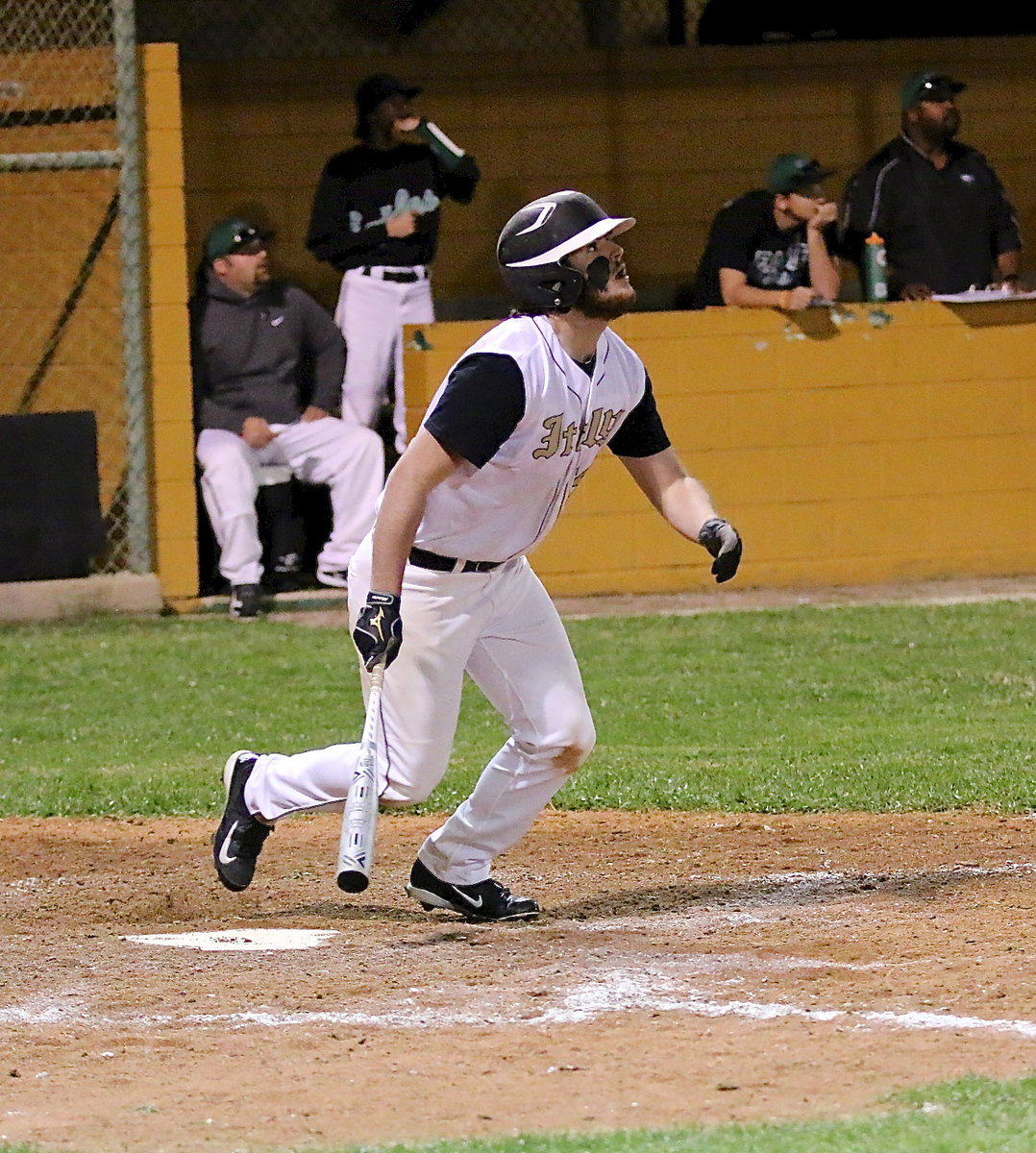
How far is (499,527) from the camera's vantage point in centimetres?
502

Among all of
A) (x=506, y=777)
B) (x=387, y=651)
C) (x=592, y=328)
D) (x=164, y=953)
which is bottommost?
(x=164, y=953)

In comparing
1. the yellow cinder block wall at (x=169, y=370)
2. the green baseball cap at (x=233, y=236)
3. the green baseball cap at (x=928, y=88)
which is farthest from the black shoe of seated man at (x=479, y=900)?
the green baseball cap at (x=928, y=88)

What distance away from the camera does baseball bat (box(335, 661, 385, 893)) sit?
4.73m

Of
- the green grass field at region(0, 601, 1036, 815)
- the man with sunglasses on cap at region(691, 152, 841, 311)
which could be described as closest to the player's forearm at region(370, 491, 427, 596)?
the green grass field at region(0, 601, 1036, 815)

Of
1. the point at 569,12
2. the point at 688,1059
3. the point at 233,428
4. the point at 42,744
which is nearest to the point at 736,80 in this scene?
the point at 569,12

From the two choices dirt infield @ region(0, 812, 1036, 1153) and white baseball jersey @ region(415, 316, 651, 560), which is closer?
dirt infield @ region(0, 812, 1036, 1153)

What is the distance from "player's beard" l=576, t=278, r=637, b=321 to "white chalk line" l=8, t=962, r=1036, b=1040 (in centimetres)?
156

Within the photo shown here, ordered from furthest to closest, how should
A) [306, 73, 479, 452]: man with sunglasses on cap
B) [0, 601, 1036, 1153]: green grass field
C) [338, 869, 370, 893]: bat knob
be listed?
[306, 73, 479, 452]: man with sunglasses on cap
[0, 601, 1036, 1153]: green grass field
[338, 869, 370, 893]: bat knob

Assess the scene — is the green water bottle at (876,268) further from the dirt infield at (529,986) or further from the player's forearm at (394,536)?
the player's forearm at (394,536)

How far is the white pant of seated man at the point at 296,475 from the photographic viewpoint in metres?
10.8

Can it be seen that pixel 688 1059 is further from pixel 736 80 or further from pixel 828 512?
pixel 736 80

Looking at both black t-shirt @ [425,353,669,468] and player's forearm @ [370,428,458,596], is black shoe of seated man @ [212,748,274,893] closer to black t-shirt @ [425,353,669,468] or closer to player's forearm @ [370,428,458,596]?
player's forearm @ [370,428,458,596]

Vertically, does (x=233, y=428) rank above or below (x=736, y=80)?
below

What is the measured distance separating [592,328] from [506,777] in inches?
46.2
